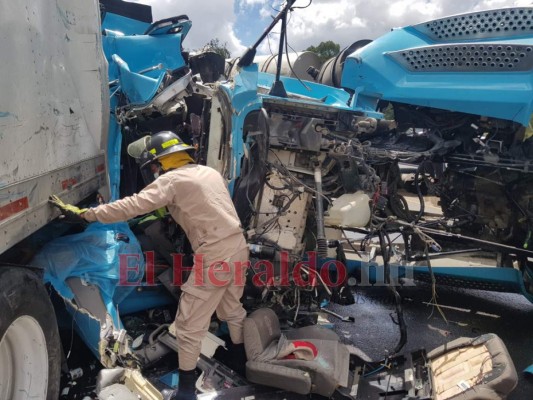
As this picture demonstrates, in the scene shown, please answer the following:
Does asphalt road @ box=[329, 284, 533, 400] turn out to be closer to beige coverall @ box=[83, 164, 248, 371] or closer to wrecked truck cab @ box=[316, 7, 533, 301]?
wrecked truck cab @ box=[316, 7, 533, 301]

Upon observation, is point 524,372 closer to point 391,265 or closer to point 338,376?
point 391,265

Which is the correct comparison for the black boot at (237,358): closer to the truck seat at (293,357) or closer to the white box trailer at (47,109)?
the truck seat at (293,357)

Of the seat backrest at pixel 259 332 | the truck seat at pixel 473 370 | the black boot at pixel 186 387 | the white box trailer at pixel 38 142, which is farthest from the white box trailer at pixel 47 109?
the truck seat at pixel 473 370

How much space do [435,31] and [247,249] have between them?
2.41 m

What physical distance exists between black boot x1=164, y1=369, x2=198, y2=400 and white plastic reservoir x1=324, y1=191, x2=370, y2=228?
57.7 inches

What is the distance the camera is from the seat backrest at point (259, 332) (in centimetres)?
270

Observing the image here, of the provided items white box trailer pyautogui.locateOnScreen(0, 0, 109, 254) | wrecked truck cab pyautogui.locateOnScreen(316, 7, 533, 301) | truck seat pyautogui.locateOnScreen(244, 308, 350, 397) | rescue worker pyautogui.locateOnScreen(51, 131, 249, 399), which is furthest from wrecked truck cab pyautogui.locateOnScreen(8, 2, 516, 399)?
white box trailer pyautogui.locateOnScreen(0, 0, 109, 254)

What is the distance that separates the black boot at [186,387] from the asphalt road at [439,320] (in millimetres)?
1586

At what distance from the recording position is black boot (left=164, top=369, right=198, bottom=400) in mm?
2409

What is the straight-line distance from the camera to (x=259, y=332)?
275 cm

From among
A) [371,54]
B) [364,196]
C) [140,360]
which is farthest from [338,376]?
[371,54]

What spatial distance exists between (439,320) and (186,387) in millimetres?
2622

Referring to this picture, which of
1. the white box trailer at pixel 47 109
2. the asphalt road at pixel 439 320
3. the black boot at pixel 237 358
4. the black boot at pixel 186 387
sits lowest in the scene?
the asphalt road at pixel 439 320

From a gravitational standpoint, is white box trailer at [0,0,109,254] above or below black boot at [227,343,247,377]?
above
